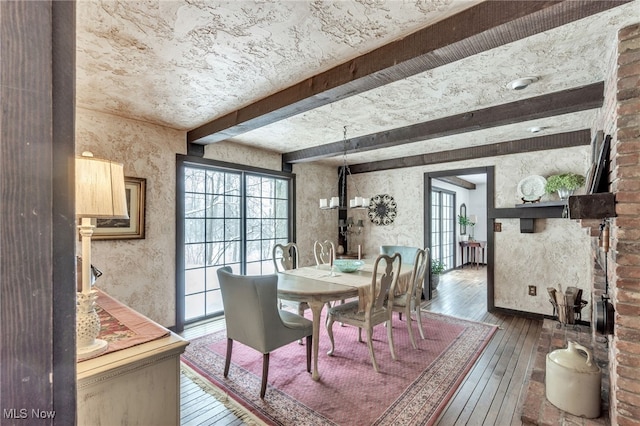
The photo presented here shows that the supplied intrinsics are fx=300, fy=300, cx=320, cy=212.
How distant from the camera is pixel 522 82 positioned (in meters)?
2.29

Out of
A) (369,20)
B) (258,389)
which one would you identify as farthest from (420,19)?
(258,389)

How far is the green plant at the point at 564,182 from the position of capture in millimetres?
3641

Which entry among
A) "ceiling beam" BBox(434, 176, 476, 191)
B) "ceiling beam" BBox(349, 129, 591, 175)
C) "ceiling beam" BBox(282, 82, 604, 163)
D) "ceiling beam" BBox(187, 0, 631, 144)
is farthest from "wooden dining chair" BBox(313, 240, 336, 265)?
"ceiling beam" BBox(434, 176, 476, 191)

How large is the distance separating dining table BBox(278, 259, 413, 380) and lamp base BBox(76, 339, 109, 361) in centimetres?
145

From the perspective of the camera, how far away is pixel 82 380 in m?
1.04

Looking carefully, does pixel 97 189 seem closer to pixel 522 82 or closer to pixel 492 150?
pixel 522 82

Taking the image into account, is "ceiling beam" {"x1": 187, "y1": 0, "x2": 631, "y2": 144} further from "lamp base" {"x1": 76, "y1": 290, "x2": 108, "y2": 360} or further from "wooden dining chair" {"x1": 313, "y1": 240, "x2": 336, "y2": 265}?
"lamp base" {"x1": 76, "y1": 290, "x2": 108, "y2": 360}

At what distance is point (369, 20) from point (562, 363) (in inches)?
94.7

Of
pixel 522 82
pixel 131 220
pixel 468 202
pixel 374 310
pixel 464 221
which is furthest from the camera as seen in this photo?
pixel 468 202

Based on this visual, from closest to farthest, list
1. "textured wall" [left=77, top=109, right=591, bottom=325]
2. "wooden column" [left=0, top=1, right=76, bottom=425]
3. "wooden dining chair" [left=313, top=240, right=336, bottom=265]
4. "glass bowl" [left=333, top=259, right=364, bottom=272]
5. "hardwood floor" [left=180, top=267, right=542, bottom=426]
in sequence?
"wooden column" [left=0, top=1, right=76, bottom=425], "hardwood floor" [left=180, top=267, right=542, bottom=426], "textured wall" [left=77, top=109, right=591, bottom=325], "glass bowl" [left=333, top=259, right=364, bottom=272], "wooden dining chair" [left=313, top=240, right=336, bottom=265]

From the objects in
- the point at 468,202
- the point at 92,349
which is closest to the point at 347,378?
the point at 92,349

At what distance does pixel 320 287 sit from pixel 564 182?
3321 mm

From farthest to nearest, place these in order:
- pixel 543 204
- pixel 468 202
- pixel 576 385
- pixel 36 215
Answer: pixel 468 202 < pixel 543 204 < pixel 576 385 < pixel 36 215

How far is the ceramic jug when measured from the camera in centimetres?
182
